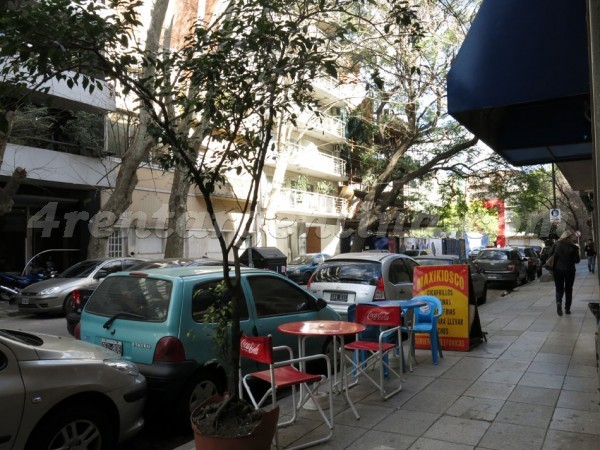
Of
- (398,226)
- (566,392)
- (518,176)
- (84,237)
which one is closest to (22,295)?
(84,237)

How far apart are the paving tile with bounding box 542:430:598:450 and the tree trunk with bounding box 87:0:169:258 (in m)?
13.3

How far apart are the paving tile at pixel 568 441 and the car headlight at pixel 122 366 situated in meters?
3.41

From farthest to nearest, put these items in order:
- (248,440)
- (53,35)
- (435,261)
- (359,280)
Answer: (435,261), (359,280), (53,35), (248,440)

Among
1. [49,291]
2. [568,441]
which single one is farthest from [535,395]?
[49,291]

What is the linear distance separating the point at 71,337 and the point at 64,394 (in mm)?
3286

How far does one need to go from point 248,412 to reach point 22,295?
11617 millimetres

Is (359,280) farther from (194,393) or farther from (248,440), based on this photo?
(248,440)

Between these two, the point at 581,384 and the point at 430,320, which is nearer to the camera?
the point at 581,384

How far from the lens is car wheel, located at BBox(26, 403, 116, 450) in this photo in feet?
11.7

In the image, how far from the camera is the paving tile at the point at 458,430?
4.25 metres

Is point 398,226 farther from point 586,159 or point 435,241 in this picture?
point 586,159

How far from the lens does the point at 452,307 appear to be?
25.5 feet

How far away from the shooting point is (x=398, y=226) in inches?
1458

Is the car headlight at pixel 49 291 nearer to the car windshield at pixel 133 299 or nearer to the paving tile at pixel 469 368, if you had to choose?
the car windshield at pixel 133 299
